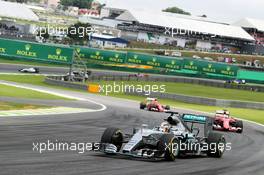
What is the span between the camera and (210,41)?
153m

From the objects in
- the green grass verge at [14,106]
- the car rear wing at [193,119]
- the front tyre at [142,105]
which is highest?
the car rear wing at [193,119]

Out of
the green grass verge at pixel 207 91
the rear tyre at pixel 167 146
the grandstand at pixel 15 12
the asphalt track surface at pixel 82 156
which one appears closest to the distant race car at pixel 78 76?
the green grass verge at pixel 207 91

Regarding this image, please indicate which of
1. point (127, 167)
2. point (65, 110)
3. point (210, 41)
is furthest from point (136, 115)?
point (210, 41)

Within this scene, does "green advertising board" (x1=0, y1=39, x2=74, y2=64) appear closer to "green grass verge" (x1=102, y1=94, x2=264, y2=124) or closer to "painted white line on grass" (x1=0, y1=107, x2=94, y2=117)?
"green grass verge" (x1=102, y1=94, x2=264, y2=124)

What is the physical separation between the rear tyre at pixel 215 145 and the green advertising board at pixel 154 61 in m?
65.3

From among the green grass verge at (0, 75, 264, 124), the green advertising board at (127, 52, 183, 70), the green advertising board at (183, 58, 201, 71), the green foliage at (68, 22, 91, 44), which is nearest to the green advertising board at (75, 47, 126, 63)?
the green advertising board at (127, 52, 183, 70)

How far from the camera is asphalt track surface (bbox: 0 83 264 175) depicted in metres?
15.1

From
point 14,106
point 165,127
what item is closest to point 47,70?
point 14,106

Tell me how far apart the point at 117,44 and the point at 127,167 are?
110m

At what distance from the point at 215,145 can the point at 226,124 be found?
524 inches

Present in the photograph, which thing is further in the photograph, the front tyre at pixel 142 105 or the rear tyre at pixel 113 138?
the front tyre at pixel 142 105

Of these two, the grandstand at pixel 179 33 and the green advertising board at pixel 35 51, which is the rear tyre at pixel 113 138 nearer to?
the green advertising board at pixel 35 51

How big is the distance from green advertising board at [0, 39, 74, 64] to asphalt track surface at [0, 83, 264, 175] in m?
36.0

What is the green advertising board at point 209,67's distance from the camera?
92.9 m
